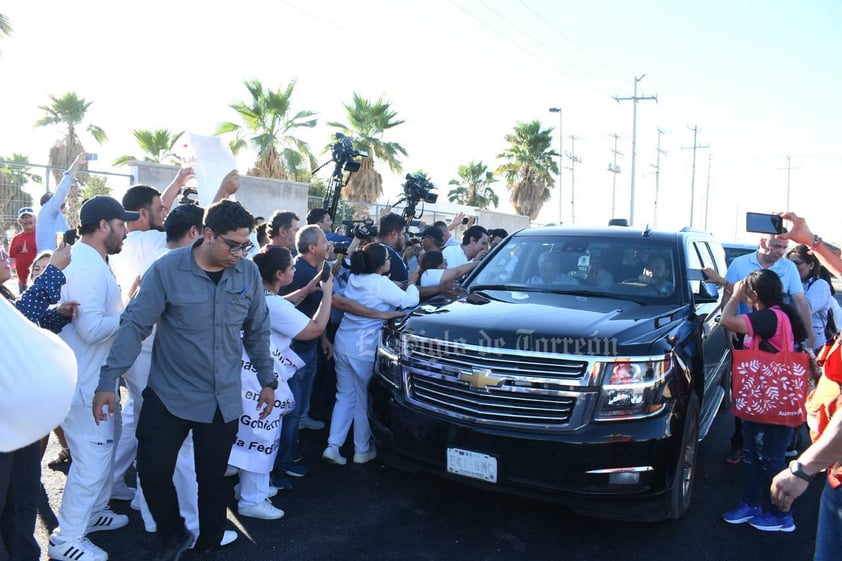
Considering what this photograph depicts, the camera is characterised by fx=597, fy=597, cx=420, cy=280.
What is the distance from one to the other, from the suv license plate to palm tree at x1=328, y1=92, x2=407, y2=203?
18.8 m

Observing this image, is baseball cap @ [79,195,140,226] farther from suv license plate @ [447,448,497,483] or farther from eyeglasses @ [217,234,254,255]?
suv license plate @ [447,448,497,483]

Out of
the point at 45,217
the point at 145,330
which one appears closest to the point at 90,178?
the point at 45,217

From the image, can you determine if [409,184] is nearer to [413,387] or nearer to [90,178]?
[413,387]

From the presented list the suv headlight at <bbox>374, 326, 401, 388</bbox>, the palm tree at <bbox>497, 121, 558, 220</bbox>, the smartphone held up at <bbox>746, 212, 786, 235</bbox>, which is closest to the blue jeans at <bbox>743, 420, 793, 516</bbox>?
the smartphone held up at <bbox>746, 212, 786, 235</bbox>

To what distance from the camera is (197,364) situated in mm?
2904

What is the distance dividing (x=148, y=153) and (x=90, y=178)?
6416 mm

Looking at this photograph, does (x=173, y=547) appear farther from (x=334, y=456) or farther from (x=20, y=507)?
(x=334, y=456)

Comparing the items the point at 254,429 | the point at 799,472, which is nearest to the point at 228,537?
the point at 254,429

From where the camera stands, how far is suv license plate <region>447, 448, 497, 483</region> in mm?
3300

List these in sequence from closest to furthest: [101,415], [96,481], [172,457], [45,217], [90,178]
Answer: [101,415], [172,457], [96,481], [45,217], [90,178]

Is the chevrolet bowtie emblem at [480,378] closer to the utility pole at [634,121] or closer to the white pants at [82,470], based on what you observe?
the white pants at [82,470]

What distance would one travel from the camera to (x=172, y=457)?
9.71ft

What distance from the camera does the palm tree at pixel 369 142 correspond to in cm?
2138

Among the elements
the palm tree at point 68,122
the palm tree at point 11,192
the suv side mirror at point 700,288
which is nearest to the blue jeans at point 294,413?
the suv side mirror at point 700,288
